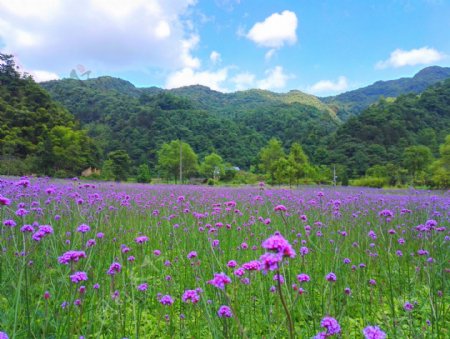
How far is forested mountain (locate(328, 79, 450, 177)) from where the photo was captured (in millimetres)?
47000

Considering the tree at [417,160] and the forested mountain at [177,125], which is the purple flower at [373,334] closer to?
the tree at [417,160]

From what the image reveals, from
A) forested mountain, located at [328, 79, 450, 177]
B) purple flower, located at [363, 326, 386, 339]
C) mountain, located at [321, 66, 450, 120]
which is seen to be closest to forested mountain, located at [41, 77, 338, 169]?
forested mountain, located at [328, 79, 450, 177]

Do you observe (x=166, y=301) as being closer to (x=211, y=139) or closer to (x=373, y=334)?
(x=373, y=334)

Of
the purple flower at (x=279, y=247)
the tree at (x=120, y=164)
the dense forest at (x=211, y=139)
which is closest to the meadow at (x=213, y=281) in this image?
the purple flower at (x=279, y=247)

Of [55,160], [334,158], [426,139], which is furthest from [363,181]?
[55,160]

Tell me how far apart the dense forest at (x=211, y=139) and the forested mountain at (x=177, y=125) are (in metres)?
0.26

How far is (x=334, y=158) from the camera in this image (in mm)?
50344

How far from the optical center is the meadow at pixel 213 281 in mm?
1635

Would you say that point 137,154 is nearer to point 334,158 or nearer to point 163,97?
point 163,97

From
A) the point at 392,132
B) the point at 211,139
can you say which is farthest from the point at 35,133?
the point at 392,132

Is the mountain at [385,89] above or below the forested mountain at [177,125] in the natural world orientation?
above

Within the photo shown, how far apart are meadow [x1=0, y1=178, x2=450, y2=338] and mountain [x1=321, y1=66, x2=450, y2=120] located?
144m

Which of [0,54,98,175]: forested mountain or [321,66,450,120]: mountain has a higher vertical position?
[321,66,450,120]: mountain

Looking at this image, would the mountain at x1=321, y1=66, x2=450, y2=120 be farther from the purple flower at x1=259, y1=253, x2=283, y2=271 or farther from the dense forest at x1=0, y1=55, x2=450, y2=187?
the purple flower at x1=259, y1=253, x2=283, y2=271
